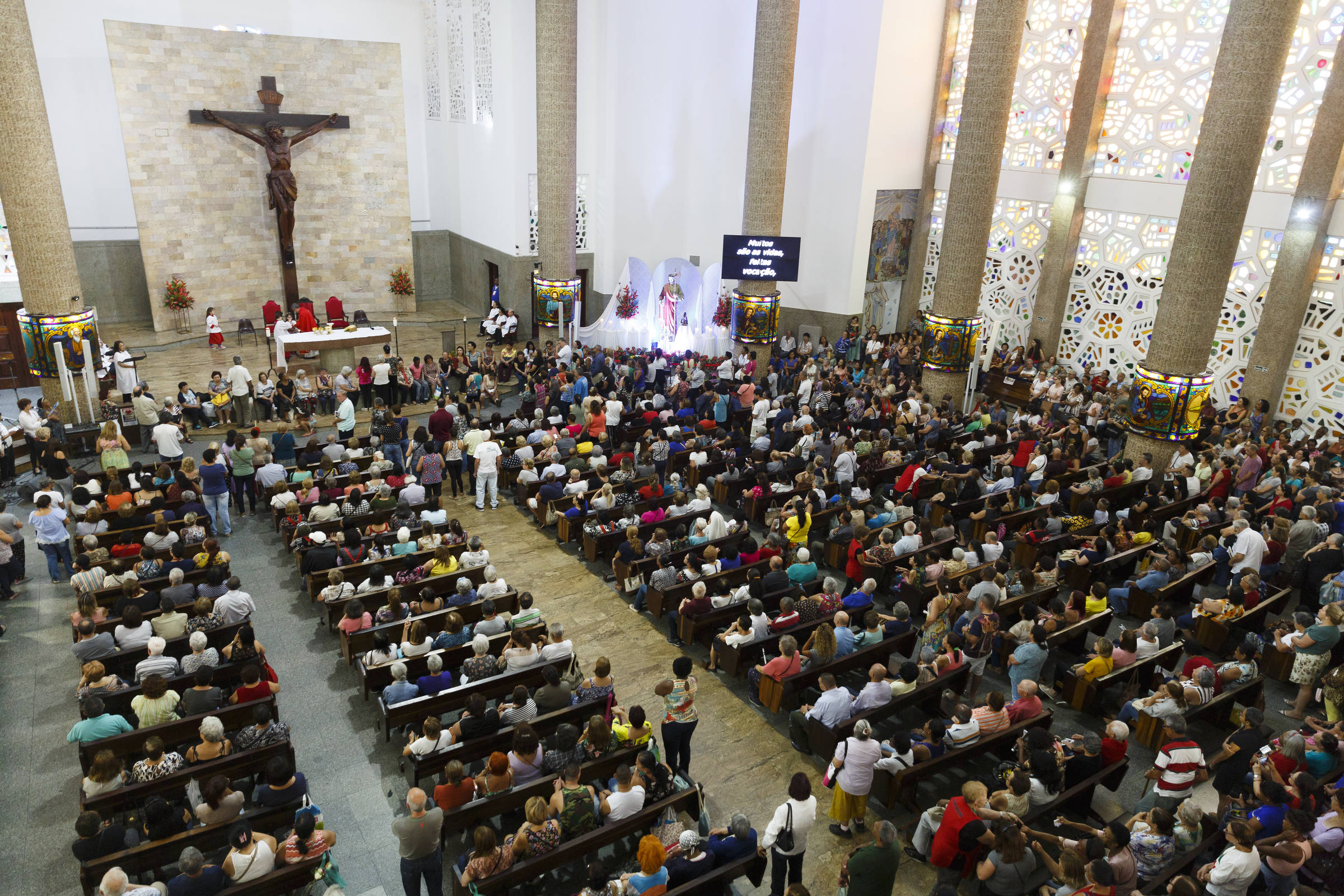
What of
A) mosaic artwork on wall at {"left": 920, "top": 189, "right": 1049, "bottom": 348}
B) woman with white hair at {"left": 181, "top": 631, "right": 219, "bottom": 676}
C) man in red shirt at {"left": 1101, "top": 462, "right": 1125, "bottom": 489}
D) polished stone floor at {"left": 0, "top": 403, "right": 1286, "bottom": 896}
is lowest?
polished stone floor at {"left": 0, "top": 403, "right": 1286, "bottom": 896}

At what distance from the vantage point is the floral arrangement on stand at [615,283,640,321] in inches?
851

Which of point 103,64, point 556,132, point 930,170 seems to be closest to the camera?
point 556,132

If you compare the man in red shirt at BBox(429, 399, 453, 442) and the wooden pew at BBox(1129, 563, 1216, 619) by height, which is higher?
the man in red shirt at BBox(429, 399, 453, 442)

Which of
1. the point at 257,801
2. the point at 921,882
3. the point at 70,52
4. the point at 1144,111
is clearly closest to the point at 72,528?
the point at 257,801

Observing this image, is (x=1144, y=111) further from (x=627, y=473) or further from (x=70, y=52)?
(x=70, y=52)

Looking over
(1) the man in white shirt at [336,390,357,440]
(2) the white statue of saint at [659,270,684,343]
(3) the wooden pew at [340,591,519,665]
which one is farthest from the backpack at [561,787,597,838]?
(2) the white statue of saint at [659,270,684,343]

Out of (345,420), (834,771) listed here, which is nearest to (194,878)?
(834,771)

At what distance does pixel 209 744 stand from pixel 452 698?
1.90 meters

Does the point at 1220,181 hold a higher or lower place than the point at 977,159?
lower

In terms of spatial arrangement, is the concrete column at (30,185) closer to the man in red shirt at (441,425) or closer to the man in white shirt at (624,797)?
the man in red shirt at (441,425)

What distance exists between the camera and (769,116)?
17.5m

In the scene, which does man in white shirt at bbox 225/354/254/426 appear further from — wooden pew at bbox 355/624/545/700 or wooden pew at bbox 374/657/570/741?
wooden pew at bbox 374/657/570/741

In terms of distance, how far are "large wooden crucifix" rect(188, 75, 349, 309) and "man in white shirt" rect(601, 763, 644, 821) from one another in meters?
19.8

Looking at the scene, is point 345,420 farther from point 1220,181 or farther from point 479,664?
point 1220,181
